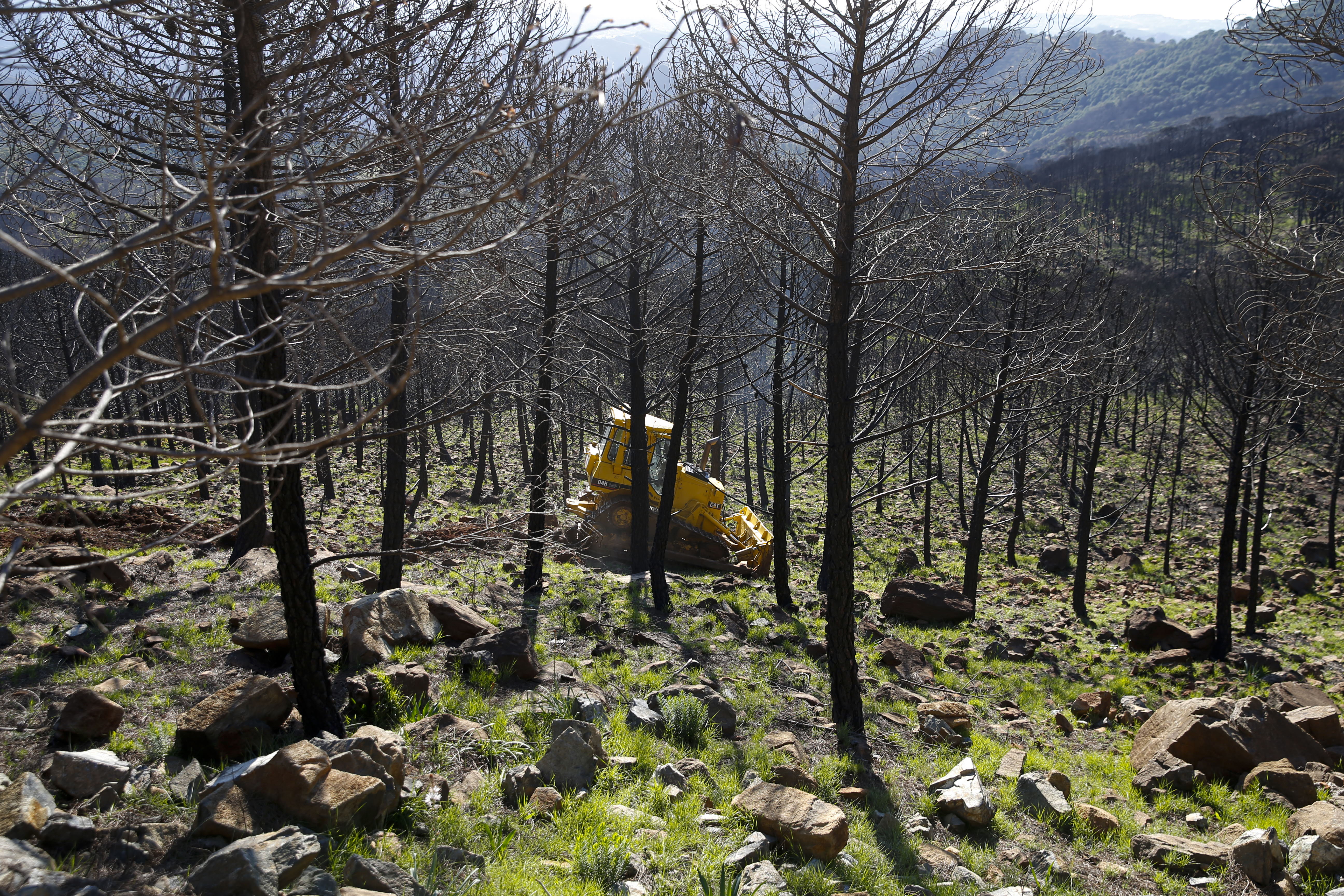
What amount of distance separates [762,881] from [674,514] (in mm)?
11858

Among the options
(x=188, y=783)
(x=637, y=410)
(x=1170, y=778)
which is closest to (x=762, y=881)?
(x=188, y=783)

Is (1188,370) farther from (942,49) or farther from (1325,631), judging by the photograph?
(942,49)

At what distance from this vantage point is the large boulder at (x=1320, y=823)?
495 centimetres

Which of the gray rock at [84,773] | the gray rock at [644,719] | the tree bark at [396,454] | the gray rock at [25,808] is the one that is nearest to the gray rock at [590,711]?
the gray rock at [644,719]

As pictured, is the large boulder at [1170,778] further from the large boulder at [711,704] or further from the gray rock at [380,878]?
the gray rock at [380,878]

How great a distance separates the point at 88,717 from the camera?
4.14 meters

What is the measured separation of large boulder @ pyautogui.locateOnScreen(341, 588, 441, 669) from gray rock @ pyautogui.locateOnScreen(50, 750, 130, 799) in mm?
2154

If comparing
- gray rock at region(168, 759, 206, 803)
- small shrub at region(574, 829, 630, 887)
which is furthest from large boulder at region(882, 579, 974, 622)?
gray rock at region(168, 759, 206, 803)

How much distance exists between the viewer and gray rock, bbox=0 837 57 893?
2621mm

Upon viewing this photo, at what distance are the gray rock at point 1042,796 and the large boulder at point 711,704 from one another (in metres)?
2.24

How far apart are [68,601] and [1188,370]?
22.5 metres

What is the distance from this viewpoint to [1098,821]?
5.53 m

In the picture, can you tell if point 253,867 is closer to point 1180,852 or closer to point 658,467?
point 1180,852

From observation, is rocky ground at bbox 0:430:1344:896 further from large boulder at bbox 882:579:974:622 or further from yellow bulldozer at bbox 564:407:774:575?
yellow bulldozer at bbox 564:407:774:575
